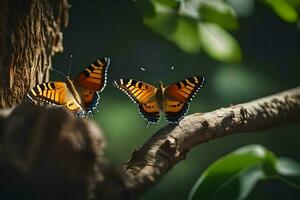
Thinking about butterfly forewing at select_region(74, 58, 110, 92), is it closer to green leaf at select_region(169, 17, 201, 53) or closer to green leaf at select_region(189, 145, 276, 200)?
green leaf at select_region(169, 17, 201, 53)

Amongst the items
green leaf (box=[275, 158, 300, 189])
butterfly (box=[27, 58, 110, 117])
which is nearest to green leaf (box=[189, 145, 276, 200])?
green leaf (box=[275, 158, 300, 189])

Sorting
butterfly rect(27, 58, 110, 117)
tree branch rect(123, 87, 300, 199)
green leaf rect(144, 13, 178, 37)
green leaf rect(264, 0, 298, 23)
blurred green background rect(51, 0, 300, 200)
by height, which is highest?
green leaf rect(264, 0, 298, 23)

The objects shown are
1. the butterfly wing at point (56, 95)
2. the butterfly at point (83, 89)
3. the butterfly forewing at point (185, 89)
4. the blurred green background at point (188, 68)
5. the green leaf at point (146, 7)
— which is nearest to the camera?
the green leaf at point (146, 7)

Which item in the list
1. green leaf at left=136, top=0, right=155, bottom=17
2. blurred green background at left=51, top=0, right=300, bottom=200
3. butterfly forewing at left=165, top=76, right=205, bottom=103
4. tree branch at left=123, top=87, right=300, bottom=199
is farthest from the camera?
blurred green background at left=51, top=0, right=300, bottom=200

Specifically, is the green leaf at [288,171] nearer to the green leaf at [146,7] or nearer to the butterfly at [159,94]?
the green leaf at [146,7]

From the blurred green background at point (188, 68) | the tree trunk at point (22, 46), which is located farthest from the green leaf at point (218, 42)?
the blurred green background at point (188, 68)

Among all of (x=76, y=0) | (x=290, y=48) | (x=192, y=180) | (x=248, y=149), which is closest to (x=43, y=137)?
(x=248, y=149)
